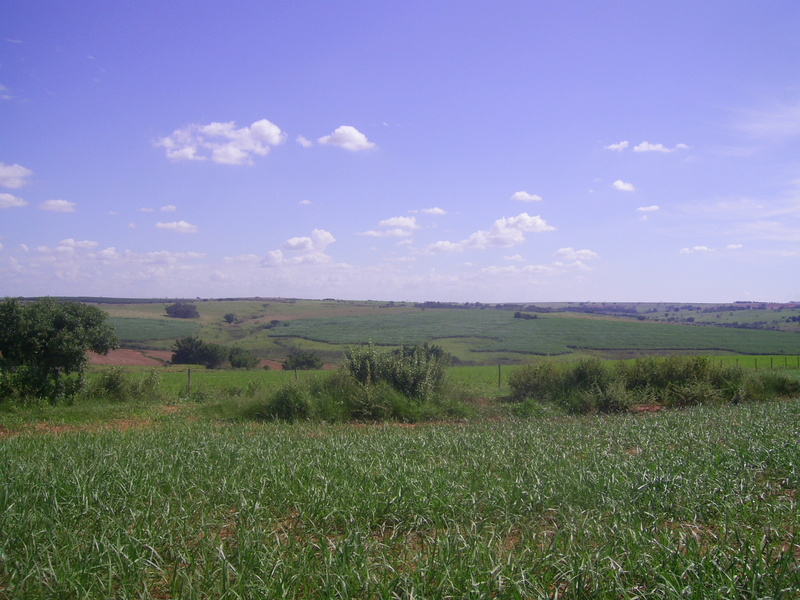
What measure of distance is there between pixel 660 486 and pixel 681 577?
2.08 metres

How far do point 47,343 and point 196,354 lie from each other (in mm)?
27285

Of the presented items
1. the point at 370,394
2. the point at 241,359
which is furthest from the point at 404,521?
the point at 241,359

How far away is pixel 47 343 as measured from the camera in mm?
16594

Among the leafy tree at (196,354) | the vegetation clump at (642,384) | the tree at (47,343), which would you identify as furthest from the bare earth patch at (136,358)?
the vegetation clump at (642,384)

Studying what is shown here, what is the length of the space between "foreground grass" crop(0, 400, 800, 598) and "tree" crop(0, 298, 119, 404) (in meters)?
10.7

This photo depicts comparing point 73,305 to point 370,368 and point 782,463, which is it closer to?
point 370,368

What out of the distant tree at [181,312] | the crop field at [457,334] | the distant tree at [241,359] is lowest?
the distant tree at [241,359]

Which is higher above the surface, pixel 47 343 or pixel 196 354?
pixel 47 343

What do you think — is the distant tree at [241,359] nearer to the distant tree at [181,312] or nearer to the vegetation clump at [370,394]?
the distant tree at [181,312]

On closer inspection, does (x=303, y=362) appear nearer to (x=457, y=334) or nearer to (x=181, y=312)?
(x=457, y=334)

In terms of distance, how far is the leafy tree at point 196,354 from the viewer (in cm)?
4312

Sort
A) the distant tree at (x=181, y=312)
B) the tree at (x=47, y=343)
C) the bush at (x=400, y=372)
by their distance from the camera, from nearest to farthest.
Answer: the tree at (x=47, y=343) → the bush at (x=400, y=372) → the distant tree at (x=181, y=312)

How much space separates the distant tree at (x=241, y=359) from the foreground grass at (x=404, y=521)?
3636 centimetres

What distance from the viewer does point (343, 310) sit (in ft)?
258
